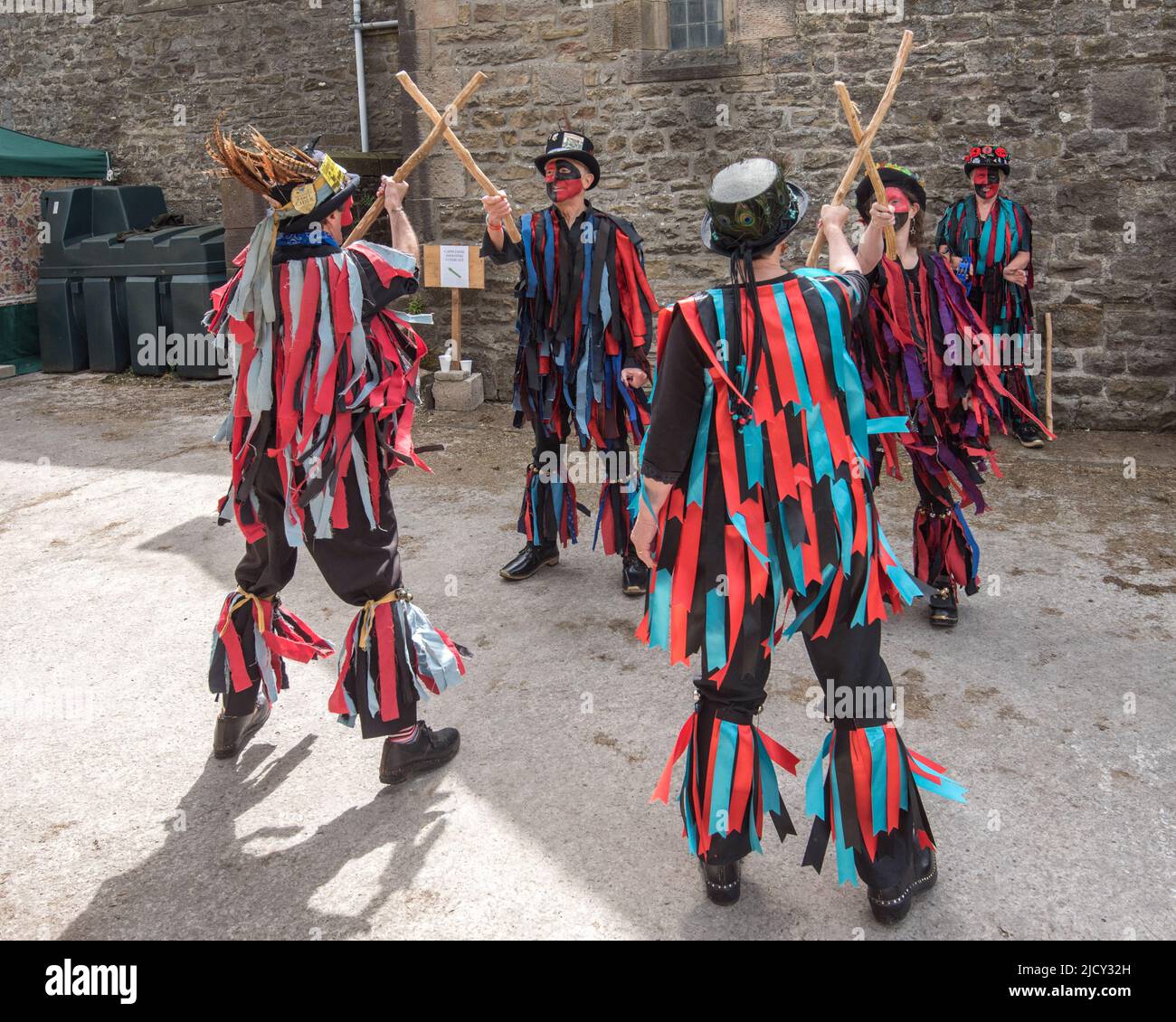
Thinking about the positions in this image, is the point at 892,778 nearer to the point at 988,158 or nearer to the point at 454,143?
the point at 454,143

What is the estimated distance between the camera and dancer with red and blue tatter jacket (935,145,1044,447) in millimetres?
6688

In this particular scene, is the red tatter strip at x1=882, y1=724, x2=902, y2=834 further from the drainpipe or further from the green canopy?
the green canopy

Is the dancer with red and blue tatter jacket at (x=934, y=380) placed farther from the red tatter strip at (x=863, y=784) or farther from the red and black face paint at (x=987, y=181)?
the red and black face paint at (x=987, y=181)

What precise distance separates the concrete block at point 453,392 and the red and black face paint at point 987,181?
12.6 ft

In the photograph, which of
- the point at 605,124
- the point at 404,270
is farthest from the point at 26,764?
the point at 605,124

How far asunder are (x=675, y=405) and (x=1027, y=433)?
17.8 feet

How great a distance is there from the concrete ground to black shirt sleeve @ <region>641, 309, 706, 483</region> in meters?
1.09

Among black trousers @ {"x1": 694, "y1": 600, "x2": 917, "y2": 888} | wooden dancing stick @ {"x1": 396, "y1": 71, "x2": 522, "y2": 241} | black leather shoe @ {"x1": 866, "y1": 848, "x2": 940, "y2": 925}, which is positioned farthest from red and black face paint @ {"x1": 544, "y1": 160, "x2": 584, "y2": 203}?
black leather shoe @ {"x1": 866, "y1": 848, "x2": 940, "y2": 925}

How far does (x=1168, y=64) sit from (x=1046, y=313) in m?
1.65

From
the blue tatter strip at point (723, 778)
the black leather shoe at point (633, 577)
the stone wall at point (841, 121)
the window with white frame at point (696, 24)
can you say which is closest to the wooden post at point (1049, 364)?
the stone wall at point (841, 121)

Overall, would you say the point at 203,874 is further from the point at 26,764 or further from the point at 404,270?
the point at 404,270

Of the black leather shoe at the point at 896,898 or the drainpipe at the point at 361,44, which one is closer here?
the black leather shoe at the point at 896,898

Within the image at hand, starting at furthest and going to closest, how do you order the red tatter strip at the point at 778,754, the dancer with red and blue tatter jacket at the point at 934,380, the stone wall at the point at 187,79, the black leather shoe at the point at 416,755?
the stone wall at the point at 187,79 < the dancer with red and blue tatter jacket at the point at 934,380 < the black leather shoe at the point at 416,755 < the red tatter strip at the point at 778,754

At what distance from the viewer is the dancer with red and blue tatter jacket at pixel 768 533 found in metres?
2.40
